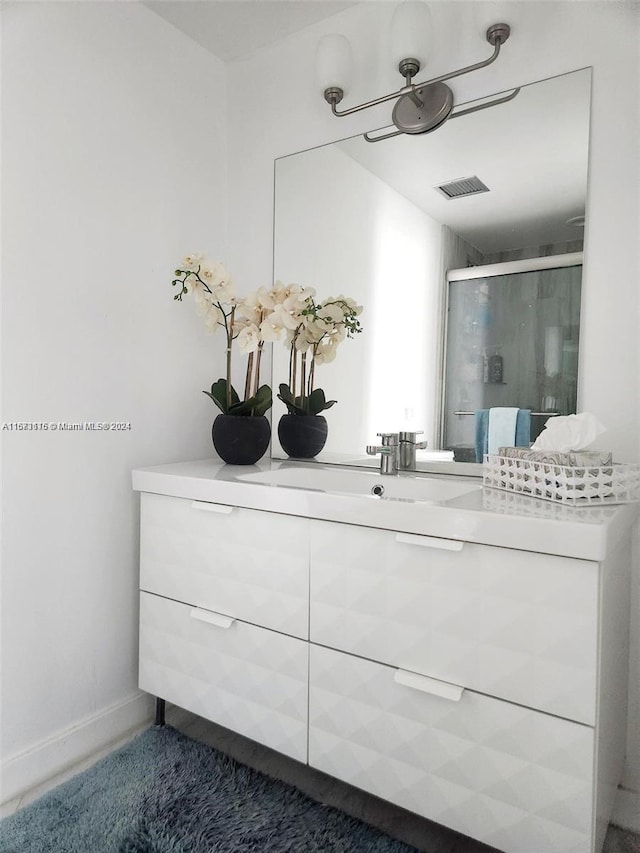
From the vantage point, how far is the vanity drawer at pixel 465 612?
0.97m

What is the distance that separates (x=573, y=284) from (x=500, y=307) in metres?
0.19

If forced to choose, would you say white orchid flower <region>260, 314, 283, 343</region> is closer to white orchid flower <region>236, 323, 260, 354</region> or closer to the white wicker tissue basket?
white orchid flower <region>236, 323, 260, 354</region>

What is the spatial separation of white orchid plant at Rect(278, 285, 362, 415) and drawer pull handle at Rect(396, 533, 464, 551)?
781mm

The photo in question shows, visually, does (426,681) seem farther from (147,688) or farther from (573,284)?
(573,284)

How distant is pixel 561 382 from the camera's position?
1.46 meters

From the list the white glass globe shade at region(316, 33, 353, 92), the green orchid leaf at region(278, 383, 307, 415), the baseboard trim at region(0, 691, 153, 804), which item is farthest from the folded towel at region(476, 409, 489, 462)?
the baseboard trim at region(0, 691, 153, 804)

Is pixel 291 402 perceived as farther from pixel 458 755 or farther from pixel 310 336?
pixel 458 755

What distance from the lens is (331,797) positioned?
4.63ft

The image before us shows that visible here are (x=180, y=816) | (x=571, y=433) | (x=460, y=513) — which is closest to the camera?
(x=460, y=513)

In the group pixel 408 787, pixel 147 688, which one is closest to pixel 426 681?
pixel 408 787

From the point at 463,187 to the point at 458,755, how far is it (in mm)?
1434

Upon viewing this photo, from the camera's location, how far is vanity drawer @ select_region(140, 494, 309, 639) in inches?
51.6

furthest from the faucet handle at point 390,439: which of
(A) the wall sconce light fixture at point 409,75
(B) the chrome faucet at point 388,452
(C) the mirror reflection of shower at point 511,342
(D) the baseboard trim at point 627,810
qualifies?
(D) the baseboard trim at point 627,810

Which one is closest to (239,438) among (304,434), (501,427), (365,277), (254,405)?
(254,405)
